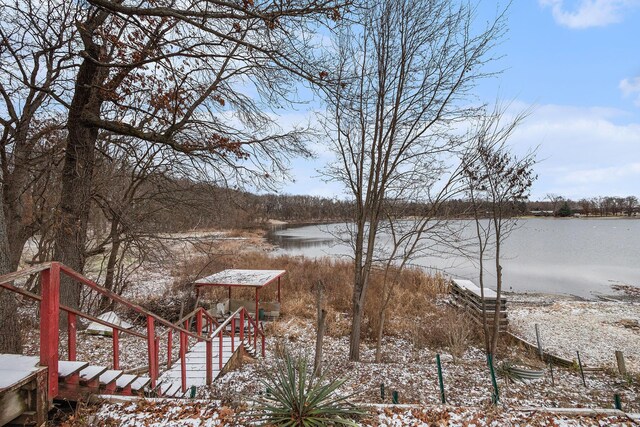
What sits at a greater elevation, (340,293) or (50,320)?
(50,320)

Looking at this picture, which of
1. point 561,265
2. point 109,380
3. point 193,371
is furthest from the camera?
point 561,265

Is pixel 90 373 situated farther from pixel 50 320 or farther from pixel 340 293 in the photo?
pixel 340 293

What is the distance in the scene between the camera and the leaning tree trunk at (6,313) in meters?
4.54

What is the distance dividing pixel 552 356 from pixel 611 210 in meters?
99.5

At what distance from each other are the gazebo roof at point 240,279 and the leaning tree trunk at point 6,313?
241 inches

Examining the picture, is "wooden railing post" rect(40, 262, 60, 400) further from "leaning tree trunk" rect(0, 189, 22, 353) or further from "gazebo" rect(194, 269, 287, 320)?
"gazebo" rect(194, 269, 287, 320)

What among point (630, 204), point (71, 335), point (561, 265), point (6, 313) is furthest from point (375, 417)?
point (630, 204)

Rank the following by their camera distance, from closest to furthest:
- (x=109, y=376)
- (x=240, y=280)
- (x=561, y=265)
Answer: (x=109, y=376)
(x=240, y=280)
(x=561, y=265)

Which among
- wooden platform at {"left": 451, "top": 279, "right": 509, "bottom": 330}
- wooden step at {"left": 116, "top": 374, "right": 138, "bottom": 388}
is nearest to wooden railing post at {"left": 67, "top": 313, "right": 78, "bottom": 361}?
wooden step at {"left": 116, "top": 374, "right": 138, "bottom": 388}

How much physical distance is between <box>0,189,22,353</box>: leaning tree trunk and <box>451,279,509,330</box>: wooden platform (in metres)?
10.3

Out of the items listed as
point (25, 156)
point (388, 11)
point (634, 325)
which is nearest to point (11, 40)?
point (25, 156)

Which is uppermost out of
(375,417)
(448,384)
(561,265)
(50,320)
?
(50,320)

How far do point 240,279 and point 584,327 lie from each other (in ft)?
40.8

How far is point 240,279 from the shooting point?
11.7 m
